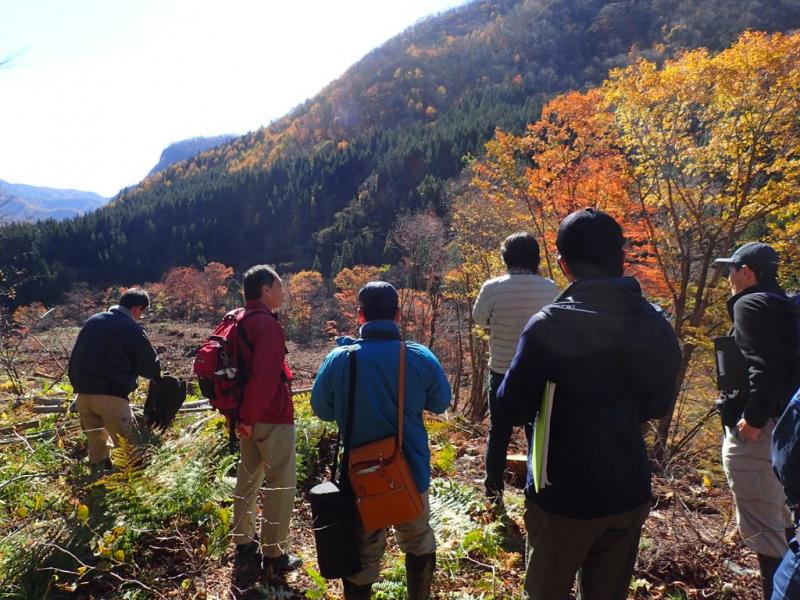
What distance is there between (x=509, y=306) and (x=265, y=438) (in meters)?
1.98

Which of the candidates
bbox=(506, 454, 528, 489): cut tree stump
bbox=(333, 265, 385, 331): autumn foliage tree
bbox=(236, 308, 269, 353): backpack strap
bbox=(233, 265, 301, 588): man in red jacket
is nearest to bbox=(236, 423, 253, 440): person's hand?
bbox=(233, 265, 301, 588): man in red jacket

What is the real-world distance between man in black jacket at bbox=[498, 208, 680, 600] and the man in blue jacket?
71 centimetres

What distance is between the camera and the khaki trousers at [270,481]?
10.4 feet

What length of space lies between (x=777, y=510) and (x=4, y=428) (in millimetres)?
7700

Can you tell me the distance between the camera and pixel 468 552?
3.30 meters

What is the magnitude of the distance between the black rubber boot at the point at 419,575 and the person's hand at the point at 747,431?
1879 mm

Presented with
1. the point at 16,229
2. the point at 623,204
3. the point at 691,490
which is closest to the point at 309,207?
the point at 16,229

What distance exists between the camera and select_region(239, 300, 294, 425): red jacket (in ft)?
10.0

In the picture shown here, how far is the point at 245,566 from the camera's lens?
3262mm

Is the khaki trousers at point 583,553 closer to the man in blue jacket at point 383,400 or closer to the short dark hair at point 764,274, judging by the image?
the man in blue jacket at point 383,400

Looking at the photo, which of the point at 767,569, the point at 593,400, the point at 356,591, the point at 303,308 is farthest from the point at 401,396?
the point at 303,308

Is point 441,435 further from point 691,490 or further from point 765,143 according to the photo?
point 765,143

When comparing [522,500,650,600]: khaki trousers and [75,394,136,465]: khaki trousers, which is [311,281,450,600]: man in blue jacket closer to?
[522,500,650,600]: khaki trousers

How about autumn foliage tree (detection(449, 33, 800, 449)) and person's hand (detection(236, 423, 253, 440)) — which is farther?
autumn foliage tree (detection(449, 33, 800, 449))
